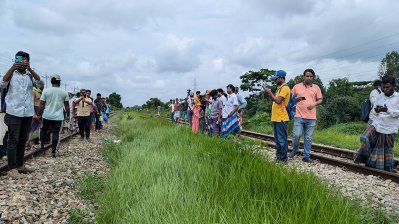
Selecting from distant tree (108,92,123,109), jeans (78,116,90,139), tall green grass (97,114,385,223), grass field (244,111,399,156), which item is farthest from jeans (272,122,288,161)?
distant tree (108,92,123,109)

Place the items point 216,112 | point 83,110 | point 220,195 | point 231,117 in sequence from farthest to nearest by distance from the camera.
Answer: point 83,110, point 216,112, point 231,117, point 220,195

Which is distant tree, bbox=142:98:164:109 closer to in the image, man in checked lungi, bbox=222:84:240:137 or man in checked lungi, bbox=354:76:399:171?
man in checked lungi, bbox=222:84:240:137

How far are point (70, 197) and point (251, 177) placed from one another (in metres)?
2.53

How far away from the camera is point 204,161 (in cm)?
477

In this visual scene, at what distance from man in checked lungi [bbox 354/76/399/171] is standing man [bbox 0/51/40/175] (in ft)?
19.9

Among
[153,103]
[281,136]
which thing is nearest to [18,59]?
[281,136]

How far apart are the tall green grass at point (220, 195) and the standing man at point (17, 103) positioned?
1.95 m

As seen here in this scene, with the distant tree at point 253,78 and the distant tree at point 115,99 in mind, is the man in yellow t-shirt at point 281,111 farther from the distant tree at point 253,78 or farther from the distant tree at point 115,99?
the distant tree at point 115,99

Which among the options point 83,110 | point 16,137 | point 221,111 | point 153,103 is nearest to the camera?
point 16,137

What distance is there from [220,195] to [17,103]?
12.7 ft

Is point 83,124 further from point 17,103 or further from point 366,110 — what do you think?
point 366,110

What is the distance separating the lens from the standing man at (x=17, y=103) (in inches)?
213

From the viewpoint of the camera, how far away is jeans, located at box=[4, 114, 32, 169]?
5.50m

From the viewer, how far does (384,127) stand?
6.43 m
